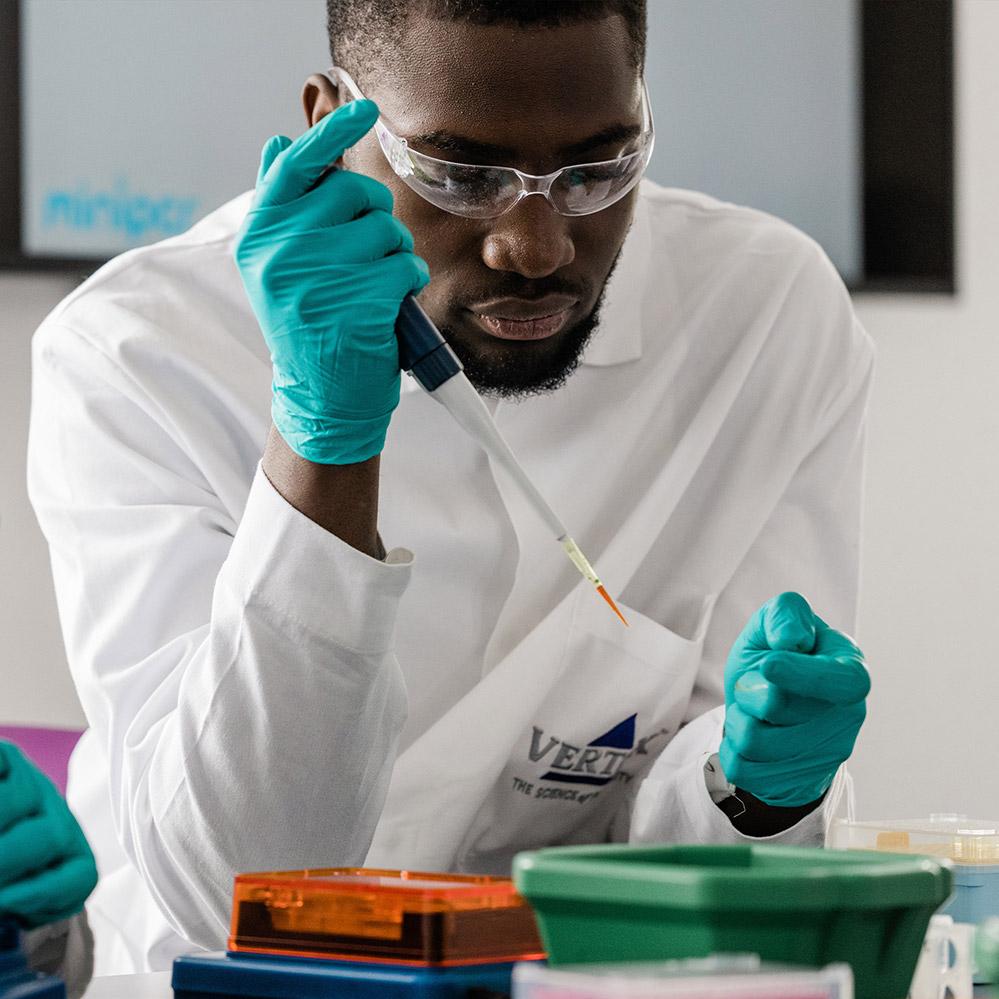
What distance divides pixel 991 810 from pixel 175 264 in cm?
166

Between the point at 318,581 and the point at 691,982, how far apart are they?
26.2 inches

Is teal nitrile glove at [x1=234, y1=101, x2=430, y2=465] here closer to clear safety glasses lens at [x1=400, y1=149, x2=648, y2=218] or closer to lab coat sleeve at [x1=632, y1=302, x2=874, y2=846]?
clear safety glasses lens at [x1=400, y1=149, x2=648, y2=218]

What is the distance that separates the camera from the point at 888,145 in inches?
94.1

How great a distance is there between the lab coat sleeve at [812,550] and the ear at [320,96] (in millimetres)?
662

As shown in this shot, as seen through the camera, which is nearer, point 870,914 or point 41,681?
point 870,914

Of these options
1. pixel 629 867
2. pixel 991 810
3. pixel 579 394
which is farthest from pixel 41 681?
pixel 629 867

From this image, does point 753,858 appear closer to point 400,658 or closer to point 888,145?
point 400,658

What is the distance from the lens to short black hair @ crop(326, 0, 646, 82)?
1203mm

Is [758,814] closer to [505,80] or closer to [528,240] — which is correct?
[528,240]

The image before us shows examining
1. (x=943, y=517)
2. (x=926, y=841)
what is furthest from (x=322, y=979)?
(x=943, y=517)

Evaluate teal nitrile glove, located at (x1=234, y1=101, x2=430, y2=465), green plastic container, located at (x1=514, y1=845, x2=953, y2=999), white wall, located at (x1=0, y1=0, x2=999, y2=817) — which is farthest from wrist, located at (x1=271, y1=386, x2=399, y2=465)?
white wall, located at (x1=0, y1=0, x2=999, y2=817)

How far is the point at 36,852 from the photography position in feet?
2.47

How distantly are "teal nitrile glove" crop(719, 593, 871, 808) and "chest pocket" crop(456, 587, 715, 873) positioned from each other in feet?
0.97

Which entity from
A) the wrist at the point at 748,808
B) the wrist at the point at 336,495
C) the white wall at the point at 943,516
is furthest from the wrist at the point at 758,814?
the white wall at the point at 943,516
